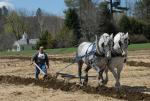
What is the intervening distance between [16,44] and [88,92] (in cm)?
11664

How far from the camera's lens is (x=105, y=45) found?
648 inches

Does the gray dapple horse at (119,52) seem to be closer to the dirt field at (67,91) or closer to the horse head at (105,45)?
the horse head at (105,45)

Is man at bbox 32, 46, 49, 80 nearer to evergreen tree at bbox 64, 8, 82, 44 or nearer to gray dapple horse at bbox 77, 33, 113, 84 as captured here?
gray dapple horse at bbox 77, 33, 113, 84

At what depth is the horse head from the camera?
16.4 metres

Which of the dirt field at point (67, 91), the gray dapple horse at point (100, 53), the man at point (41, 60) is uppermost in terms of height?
the gray dapple horse at point (100, 53)

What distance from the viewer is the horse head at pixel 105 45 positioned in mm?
16391

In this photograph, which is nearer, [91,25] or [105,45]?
[105,45]

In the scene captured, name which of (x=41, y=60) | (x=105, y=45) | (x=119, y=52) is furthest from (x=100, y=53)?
(x=41, y=60)

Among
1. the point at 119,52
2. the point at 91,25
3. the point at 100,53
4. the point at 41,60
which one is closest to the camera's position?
the point at 119,52

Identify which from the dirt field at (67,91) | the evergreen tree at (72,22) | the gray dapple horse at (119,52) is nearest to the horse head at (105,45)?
the gray dapple horse at (119,52)

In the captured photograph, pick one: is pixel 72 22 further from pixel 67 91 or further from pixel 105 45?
pixel 105 45

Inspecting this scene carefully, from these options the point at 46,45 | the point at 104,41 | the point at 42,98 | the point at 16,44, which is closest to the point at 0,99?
the point at 42,98

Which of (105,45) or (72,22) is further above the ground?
(72,22)

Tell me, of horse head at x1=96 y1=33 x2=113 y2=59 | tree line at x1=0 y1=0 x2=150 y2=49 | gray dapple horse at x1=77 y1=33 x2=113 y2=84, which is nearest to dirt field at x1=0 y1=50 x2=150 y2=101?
gray dapple horse at x1=77 y1=33 x2=113 y2=84
